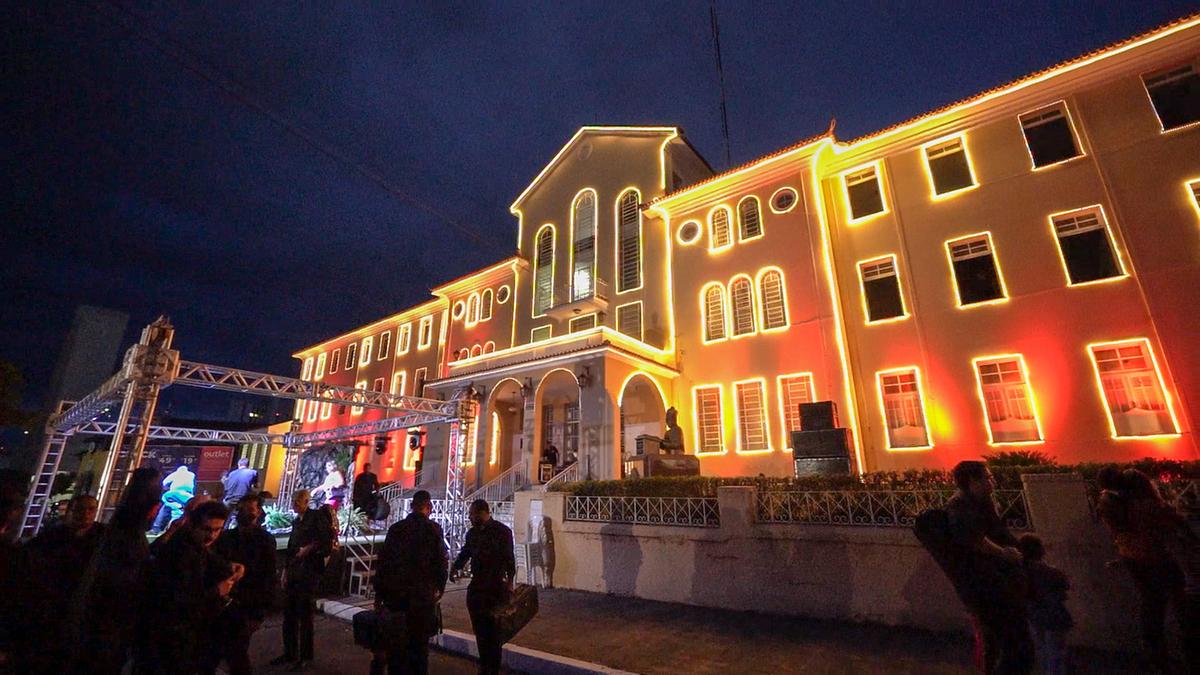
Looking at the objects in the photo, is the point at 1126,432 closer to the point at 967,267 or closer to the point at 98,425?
the point at 967,267

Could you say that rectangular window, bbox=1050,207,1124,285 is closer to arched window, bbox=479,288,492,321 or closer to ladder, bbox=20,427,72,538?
arched window, bbox=479,288,492,321

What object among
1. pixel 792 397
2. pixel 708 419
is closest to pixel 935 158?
pixel 792 397

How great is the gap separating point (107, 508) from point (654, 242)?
683 inches

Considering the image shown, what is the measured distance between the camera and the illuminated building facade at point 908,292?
1172 centimetres

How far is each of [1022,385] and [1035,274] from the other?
3027 mm

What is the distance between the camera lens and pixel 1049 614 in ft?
12.9

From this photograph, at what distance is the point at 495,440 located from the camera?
19.2 meters

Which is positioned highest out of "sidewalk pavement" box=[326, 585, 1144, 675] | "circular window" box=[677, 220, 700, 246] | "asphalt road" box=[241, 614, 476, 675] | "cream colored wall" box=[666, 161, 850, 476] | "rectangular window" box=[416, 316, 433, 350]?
"circular window" box=[677, 220, 700, 246]

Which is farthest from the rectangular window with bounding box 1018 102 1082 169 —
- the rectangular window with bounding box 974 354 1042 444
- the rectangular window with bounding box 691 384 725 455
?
the rectangular window with bounding box 691 384 725 455

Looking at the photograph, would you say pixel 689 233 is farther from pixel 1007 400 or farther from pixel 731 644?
pixel 731 644

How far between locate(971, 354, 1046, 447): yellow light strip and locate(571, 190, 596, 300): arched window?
1345 cm

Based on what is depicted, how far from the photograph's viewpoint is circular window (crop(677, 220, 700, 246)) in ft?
62.7

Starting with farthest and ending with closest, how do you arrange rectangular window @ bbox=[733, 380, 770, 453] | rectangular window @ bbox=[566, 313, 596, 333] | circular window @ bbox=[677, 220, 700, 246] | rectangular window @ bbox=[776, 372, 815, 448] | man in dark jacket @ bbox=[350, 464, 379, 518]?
rectangular window @ bbox=[566, 313, 596, 333]
circular window @ bbox=[677, 220, 700, 246]
man in dark jacket @ bbox=[350, 464, 379, 518]
rectangular window @ bbox=[733, 380, 770, 453]
rectangular window @ bbox=[776, 372, 815, 448]

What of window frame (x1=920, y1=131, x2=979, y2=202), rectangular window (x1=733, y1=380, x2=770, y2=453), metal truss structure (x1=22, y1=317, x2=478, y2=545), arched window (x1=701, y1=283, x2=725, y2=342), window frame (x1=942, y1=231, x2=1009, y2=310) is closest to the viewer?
metal truss structure (x1=22, y1=317, x2=478, y2=545)
